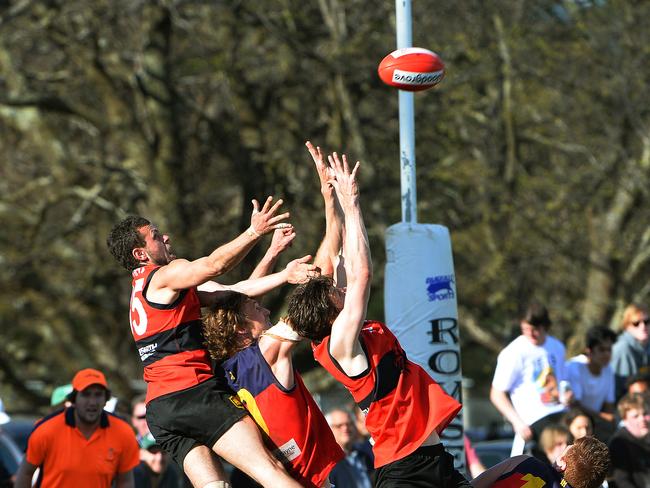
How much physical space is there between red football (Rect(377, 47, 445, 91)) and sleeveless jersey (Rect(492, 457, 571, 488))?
2.71 metres

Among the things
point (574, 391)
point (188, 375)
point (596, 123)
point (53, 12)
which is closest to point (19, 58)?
point (53, 12)

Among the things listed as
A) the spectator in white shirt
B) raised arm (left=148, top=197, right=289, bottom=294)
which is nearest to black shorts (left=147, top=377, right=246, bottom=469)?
raised arm (left=148, top=197, right=289, bottom=294)

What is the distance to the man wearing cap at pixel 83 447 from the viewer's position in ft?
29.1

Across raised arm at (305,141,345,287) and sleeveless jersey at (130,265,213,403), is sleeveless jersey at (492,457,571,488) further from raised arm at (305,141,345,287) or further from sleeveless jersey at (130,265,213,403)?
sleeveless jersey at (130,265,213,403)

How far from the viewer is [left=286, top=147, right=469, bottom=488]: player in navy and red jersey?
6562 mm

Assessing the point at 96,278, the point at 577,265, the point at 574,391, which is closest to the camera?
the point at 574,391

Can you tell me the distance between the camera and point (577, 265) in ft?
71.2

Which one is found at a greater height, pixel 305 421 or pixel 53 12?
pixel 53 12

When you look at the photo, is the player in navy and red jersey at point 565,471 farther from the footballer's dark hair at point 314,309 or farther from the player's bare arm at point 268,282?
the player's bare arm at point 268,282

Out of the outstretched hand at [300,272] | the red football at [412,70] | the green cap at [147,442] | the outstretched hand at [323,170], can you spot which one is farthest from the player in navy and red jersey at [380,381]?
the green cap at [147,442]

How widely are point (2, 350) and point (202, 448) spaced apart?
16.4 m

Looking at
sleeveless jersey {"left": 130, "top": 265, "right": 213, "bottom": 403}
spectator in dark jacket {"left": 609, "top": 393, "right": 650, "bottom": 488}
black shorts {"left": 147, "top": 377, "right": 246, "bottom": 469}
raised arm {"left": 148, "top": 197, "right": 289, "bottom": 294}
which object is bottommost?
spectator in dark jacket {"left": 609, "top": 393, "right": 650, "bottom": 488}

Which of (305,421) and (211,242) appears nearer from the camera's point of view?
(305,421)

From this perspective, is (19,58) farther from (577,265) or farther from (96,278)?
(577,265)
